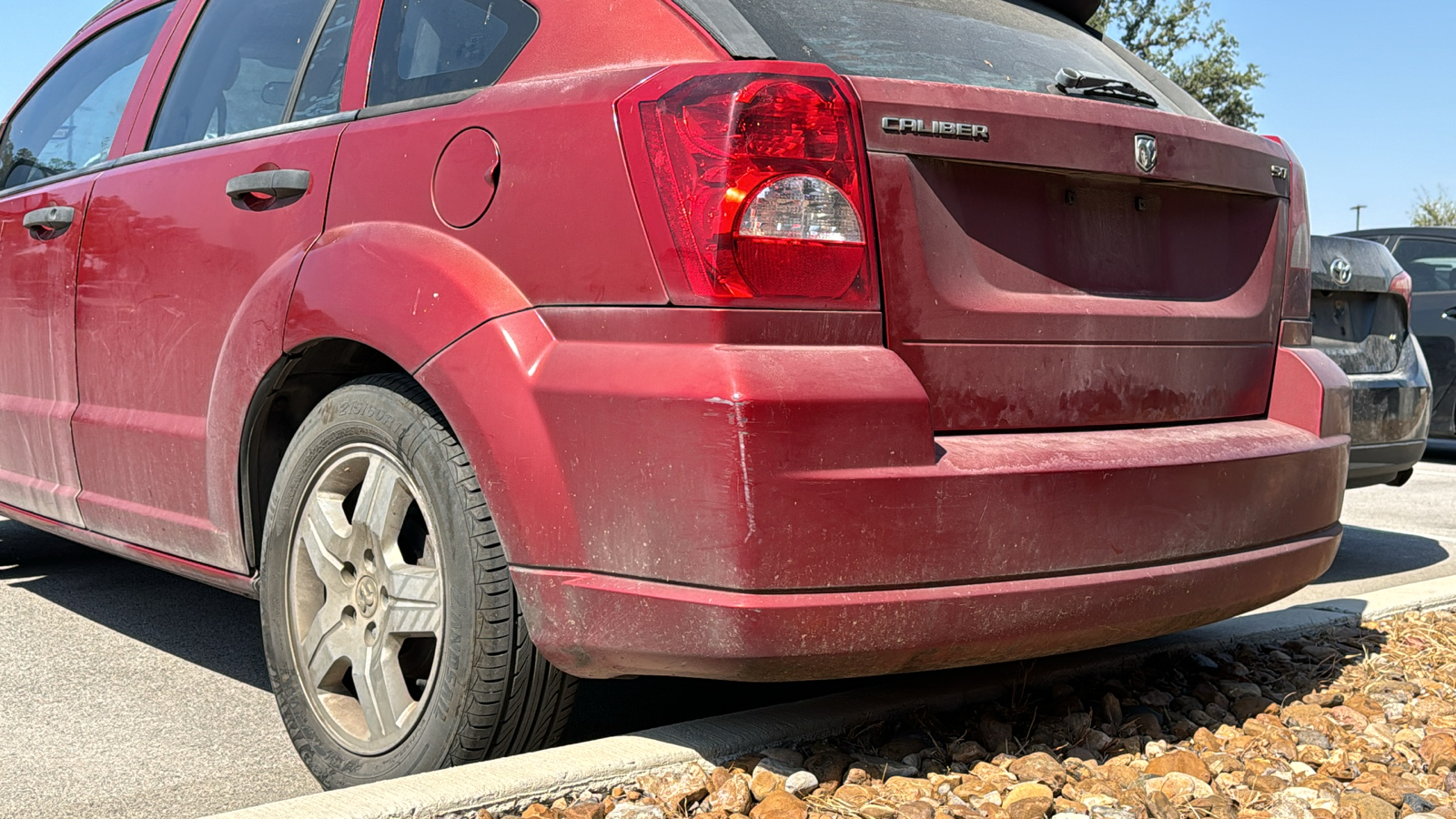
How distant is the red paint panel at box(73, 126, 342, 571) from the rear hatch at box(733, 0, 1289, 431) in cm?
120

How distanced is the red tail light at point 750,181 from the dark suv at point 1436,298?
28.6ft

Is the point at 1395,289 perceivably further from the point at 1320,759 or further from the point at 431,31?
the point at 431,31

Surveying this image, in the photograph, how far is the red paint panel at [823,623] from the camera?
208 cm

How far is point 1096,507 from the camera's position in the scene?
2311mm

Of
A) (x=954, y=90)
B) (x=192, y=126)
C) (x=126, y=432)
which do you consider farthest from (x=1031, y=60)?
(x=126, y=432)

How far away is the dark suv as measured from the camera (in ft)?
31.7

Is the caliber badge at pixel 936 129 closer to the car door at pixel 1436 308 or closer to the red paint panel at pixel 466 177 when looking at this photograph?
the red paint panel at pixel 466 177

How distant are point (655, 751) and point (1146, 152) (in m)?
1.45

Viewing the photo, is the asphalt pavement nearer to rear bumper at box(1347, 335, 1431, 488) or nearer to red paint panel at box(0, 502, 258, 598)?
red paint panel at box(0, 502, 258, 598)

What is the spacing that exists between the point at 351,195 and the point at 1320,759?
7.35 ft

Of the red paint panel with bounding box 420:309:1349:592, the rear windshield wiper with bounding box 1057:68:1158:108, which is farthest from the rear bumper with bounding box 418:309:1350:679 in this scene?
the rear windshield wiper with bounding box 1057:68:1158:108

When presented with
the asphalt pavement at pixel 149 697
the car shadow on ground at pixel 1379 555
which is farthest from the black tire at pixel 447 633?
the car shadow on ground at pixel 1379 555

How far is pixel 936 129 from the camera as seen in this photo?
2283 millimetres

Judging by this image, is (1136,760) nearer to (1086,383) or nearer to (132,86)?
(1086,383)
